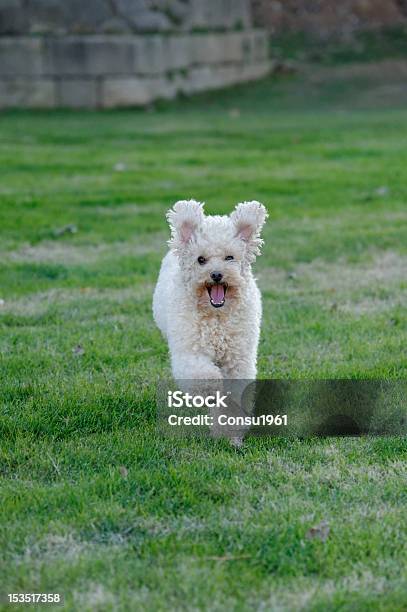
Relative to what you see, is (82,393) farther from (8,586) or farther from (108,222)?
(108,222)

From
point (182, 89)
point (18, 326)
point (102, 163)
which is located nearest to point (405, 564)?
point (18, 326)

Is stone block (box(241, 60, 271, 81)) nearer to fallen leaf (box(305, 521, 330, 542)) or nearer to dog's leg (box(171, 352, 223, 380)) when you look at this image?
dog's leg (box(171, 352, 223, 380))

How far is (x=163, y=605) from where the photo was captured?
3.23 m

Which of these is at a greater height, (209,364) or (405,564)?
(209,364)

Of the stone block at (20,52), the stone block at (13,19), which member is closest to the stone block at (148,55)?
the stone block at (20,52)

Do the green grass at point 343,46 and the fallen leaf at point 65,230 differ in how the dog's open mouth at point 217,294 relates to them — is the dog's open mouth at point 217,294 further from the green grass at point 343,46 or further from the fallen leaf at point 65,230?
the green grass at point 343,46

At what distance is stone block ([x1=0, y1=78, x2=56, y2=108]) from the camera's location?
18047 mm

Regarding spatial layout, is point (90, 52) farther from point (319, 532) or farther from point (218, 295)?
point (319, 532)

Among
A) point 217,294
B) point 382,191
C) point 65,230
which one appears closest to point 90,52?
point 382,191

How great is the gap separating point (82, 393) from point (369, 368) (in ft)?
5.05

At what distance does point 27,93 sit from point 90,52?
1.36 metres

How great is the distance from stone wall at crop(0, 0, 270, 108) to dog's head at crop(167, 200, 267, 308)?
13972 mm

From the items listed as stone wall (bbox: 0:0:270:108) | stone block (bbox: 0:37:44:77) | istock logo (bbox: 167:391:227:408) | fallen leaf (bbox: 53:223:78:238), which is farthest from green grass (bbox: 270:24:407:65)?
istock logo (bbox: 167:391:227:408)

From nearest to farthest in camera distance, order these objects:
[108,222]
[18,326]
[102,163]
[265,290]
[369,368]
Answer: [369,368] → [18,326] → [265,290] → [108,222] → [102,163]
